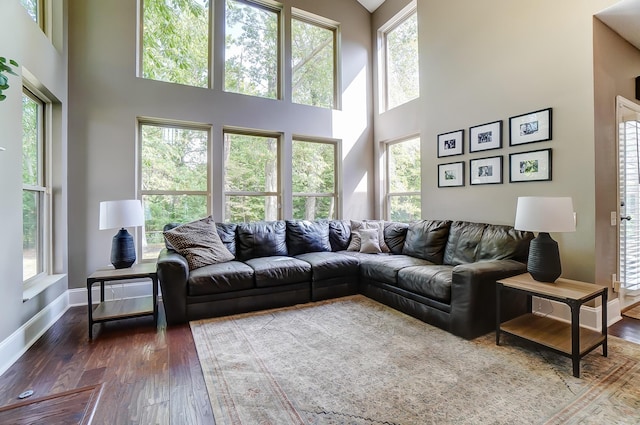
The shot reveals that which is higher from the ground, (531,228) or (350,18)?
(350,18)

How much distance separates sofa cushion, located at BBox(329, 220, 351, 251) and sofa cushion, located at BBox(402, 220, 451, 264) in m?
0.85

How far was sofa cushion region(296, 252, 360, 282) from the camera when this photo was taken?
347cm

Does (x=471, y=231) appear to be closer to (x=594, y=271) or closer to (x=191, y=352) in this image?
(x=594, y=271)

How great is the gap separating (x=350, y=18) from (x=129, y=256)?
15.9 feet

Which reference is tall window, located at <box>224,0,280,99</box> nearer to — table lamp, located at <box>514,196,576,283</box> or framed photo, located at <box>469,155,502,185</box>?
framed photo, located at <box>469,155,502,185</box>

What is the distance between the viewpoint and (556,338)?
2.16m

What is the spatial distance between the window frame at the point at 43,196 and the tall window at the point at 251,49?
2019 mm

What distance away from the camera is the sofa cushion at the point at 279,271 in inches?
126

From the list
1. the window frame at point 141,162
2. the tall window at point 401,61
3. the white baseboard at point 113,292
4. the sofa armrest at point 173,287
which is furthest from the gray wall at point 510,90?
the white baseboard at point 113,292

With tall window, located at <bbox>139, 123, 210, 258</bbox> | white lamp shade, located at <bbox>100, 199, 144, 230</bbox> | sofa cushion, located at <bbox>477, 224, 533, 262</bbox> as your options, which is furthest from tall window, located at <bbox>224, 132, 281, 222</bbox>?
sofa cushion, located at <bbox>477, 224, 533, 262</bbox>

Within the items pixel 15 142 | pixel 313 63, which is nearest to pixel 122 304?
pixel 15 142

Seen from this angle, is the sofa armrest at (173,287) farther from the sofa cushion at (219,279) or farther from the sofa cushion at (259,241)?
the sofa cushion at (259,241)

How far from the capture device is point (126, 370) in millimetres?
2061

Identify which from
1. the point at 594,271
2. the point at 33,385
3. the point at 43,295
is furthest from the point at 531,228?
the point at 43,295
